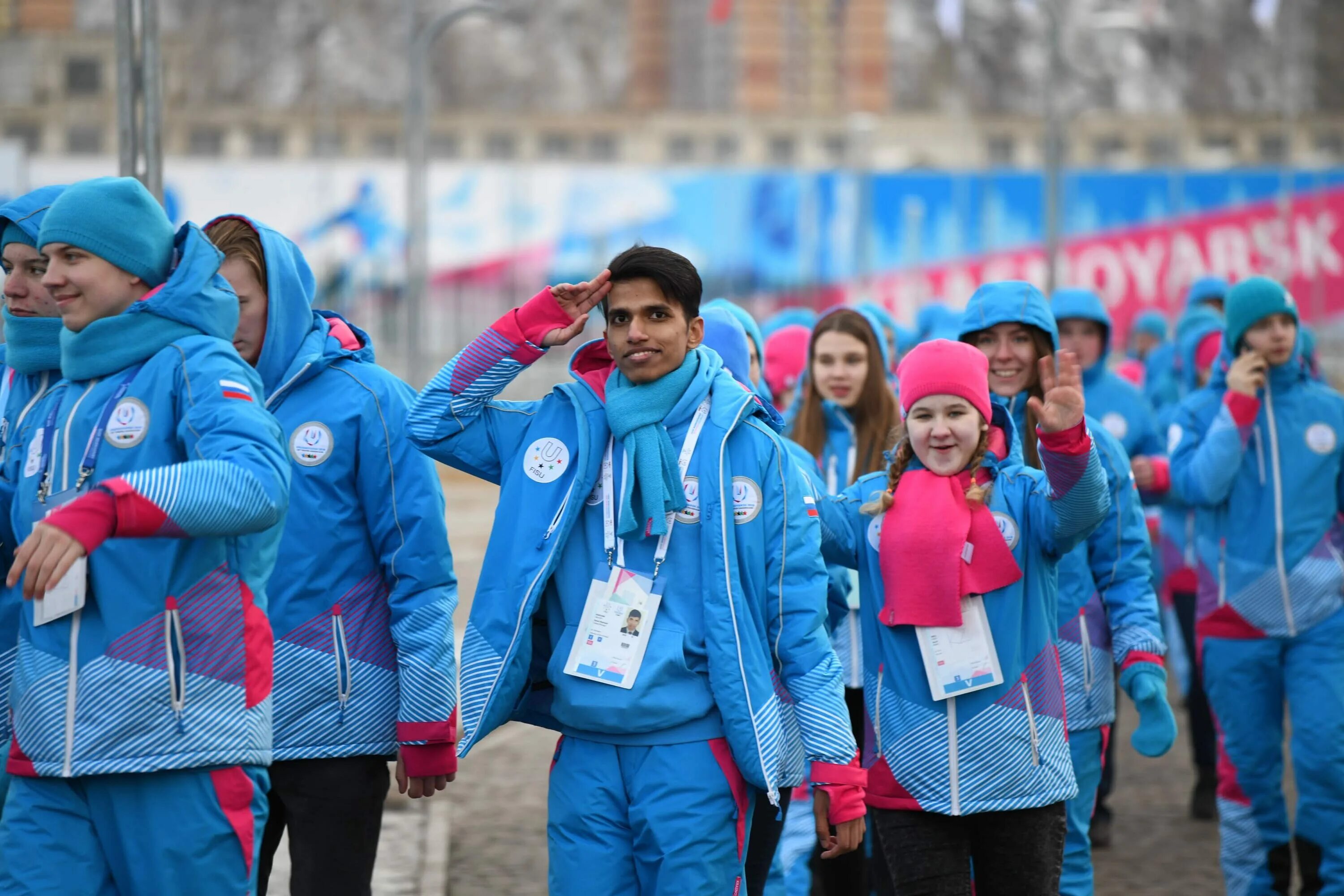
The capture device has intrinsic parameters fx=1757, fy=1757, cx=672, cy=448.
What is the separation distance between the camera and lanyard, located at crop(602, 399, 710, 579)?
393 centimetres

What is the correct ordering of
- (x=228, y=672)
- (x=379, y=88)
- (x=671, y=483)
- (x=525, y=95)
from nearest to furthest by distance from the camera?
(x=228, y=672) → (x=671, y=483) → (x=379, y=88) → (x=525, y=95)

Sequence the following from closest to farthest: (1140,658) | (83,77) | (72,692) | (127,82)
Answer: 1. (72,692)
2. (1140,658)
3. (127,82)
4. (83,77)

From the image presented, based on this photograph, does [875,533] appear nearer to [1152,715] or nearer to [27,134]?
[1152,715]

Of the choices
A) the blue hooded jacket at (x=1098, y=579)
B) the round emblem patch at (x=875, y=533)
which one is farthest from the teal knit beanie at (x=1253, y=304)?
the round emblem patch at (x=875, y=533)

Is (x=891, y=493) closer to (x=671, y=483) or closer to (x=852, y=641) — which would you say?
(x=671, y=483)

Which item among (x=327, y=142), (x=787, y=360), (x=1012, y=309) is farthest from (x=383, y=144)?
(x=1012, y=309)

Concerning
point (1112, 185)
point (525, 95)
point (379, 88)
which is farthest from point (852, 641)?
point (525, 95)

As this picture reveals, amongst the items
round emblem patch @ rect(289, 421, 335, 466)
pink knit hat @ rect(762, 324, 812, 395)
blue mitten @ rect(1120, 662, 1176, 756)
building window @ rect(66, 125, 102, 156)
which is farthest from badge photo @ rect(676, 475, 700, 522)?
building window @ rect(66, 125, 102, 156)

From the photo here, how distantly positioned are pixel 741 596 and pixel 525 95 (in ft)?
213

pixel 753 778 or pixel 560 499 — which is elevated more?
pixel 560 499

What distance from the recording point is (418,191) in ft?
66.5

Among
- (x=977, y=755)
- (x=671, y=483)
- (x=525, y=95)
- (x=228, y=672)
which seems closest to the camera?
(x=228, y=672)

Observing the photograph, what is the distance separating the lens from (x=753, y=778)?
3861 mm

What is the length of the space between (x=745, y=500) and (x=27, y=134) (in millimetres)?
57650
